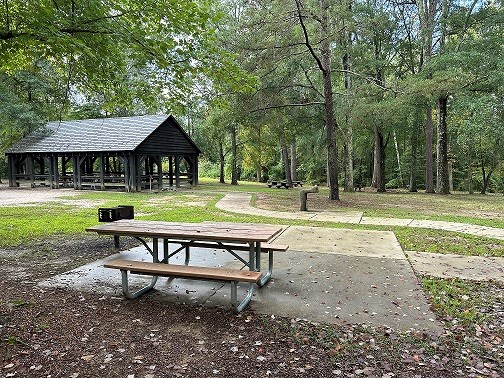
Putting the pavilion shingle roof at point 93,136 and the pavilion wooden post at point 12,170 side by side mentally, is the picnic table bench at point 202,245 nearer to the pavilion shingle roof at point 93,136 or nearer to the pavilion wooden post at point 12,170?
the pavilion shingle roof at point 93,136

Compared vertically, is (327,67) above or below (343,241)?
above

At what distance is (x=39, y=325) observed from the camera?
10.4 ft

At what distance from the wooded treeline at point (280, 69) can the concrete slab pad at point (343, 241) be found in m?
2.68

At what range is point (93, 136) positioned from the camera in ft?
72.9

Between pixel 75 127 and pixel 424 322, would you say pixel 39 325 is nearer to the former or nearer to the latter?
pixel 424 322

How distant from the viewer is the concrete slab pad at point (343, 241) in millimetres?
5824

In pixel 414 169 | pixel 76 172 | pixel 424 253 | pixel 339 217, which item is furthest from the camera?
pixel 414 169

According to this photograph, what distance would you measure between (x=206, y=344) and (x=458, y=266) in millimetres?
3934

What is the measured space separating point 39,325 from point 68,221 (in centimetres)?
626

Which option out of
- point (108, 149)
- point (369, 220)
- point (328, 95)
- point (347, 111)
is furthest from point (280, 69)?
point (108, 149)

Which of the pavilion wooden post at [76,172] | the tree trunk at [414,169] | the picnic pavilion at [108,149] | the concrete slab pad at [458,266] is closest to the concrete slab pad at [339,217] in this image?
the concrete slab pad at [458,266]

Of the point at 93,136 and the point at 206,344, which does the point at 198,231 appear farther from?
the point at 93,136

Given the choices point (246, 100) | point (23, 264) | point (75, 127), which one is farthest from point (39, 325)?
point (75, 127)


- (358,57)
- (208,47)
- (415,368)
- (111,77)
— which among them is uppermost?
(358,57)
